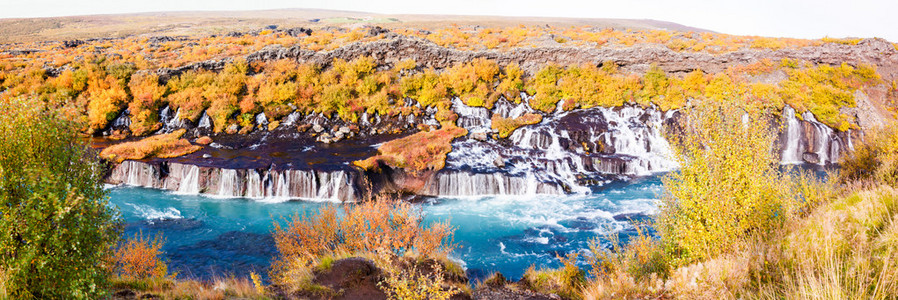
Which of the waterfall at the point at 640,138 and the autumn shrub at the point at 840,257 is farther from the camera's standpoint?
the waterfall at the point at 640,138

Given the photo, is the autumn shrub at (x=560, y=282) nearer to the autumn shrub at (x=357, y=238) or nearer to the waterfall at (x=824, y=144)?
the autumn shrub at (x=357, y=238)

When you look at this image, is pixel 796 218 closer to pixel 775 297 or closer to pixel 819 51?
pixel 775 297

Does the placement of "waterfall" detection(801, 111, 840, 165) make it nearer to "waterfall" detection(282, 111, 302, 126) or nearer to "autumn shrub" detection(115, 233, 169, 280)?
"autumn shrub" detection(115, 233, 169, 280)

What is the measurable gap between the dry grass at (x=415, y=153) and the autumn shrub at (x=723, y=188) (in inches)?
629

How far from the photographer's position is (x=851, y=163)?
1942 centimetres

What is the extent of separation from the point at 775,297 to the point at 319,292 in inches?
399

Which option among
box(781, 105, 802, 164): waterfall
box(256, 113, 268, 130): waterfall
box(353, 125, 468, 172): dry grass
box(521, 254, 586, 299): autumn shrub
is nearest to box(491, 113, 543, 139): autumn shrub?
box(353, 125, 468, 172): dry grass

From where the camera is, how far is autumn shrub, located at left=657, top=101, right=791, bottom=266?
8.99 meters

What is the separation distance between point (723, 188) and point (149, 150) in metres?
29.8

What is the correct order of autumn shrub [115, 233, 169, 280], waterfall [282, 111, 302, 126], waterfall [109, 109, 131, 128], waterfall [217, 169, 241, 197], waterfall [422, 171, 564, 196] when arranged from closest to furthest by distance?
autumn shrub [115, 233, 169, 280]
waterfall [217, 169, 241, 197]
waterfall [422, 171, 564, 196]
waterfall [109, 109, 131, 128]
waterfall [282, 111, 302, 126]

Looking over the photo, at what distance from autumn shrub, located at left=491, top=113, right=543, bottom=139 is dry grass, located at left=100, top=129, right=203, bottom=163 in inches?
843

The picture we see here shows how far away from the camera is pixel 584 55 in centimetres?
4006

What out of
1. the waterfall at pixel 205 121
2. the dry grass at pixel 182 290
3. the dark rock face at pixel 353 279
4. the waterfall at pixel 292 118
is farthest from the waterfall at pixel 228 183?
the dark rock face at pixel 353 279

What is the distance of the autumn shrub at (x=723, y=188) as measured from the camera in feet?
29.5
